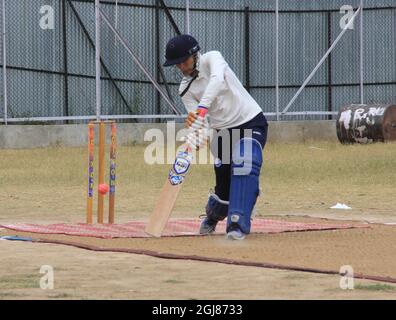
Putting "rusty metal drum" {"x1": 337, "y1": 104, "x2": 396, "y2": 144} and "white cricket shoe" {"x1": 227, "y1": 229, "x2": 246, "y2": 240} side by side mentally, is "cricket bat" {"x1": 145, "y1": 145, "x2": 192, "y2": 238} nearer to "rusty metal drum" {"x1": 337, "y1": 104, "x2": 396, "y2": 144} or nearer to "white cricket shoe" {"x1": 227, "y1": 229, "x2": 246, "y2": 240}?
"white cricket shoe" {"x1": 227, "y1": 229, "x2": 246, "y2": 240}

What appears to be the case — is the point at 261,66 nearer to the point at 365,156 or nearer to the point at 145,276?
the point at 365,156

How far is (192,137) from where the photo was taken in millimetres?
11781

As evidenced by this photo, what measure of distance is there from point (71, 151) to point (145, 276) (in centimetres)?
1672

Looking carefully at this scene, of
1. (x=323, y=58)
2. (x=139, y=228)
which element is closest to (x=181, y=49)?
(x=139, y=228)

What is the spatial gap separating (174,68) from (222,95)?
18.6 m

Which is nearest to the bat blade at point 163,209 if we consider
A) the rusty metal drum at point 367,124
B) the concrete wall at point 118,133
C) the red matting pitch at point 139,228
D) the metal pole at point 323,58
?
the red matting pitch at point 139,228

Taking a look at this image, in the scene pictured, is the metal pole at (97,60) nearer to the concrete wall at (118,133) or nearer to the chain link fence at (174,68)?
the concrete wall at (118,133)

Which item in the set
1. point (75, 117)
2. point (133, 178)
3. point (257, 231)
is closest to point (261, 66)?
point (75, 117)

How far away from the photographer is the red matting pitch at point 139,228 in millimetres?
12423

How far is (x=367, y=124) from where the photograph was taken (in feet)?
93.5

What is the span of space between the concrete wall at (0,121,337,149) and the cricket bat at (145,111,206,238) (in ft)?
45.8

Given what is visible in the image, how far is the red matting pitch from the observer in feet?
40.8

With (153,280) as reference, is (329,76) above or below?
above

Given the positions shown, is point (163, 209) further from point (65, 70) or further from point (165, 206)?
point (65, 70)
